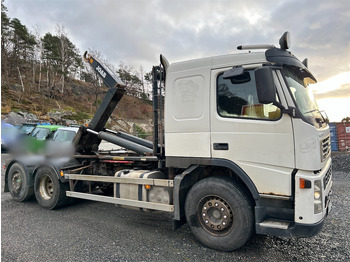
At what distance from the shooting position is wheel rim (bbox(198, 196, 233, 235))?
133 inches

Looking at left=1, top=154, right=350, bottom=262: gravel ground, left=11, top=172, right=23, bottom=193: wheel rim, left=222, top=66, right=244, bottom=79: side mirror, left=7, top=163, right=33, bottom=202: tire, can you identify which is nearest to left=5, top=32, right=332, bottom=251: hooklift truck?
left=222, top=66, right=244, bottom=79: side mirror

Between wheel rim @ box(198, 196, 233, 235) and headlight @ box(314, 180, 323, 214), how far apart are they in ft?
3.53

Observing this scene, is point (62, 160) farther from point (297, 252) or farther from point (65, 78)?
point (65, 78)

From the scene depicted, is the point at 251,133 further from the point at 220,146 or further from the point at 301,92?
the point at 301,92

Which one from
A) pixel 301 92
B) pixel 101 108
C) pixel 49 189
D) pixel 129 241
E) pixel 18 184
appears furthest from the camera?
pixel 18 184

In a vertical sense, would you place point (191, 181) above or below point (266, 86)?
below

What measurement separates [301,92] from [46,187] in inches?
237

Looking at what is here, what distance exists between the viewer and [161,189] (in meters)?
3.99

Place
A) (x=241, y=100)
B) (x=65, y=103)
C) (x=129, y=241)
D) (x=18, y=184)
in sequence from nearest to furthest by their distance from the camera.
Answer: (x=241, y=100) < (x=129, y=241) < (x=18, y=184) < (x=65, y=103)

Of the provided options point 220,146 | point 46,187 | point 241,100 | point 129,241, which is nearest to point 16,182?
point 46,187

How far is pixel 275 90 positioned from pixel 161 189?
7.68 ft

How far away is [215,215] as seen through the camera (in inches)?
137

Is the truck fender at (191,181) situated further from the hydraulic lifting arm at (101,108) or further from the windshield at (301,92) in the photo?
the hydraulic lifting arm at (101,108)

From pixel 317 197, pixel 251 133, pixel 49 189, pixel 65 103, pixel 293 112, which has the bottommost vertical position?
pixel 49 189
